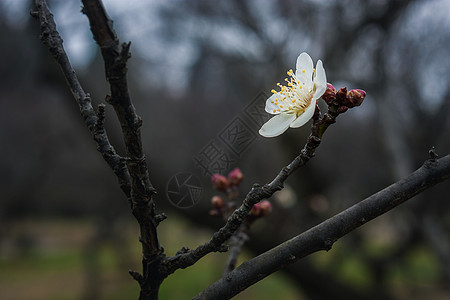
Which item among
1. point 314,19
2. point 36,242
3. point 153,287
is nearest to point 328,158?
point 314,19

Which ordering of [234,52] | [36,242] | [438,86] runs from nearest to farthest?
[438,86]
[234,52]
[36,242]

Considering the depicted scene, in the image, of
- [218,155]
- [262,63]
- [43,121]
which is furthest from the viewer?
[43,121]

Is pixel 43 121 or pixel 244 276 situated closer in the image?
pixel 244 276

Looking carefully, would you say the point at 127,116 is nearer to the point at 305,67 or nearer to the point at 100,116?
the point at 100,116

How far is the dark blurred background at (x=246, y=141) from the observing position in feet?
13.7

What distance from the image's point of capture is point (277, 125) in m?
1.00

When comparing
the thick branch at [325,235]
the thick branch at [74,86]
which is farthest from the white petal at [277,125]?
the thick branch at [74,86]

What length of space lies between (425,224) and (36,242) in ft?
44.4

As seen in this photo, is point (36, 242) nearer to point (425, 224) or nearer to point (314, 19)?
point (314, 19)

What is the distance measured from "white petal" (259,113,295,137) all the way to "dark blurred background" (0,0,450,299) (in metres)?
0.88

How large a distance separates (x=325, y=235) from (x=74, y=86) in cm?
69

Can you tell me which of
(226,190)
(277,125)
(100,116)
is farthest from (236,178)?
(100,116)

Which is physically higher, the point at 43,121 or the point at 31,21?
the point at 43,121

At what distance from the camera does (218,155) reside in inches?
76.5
